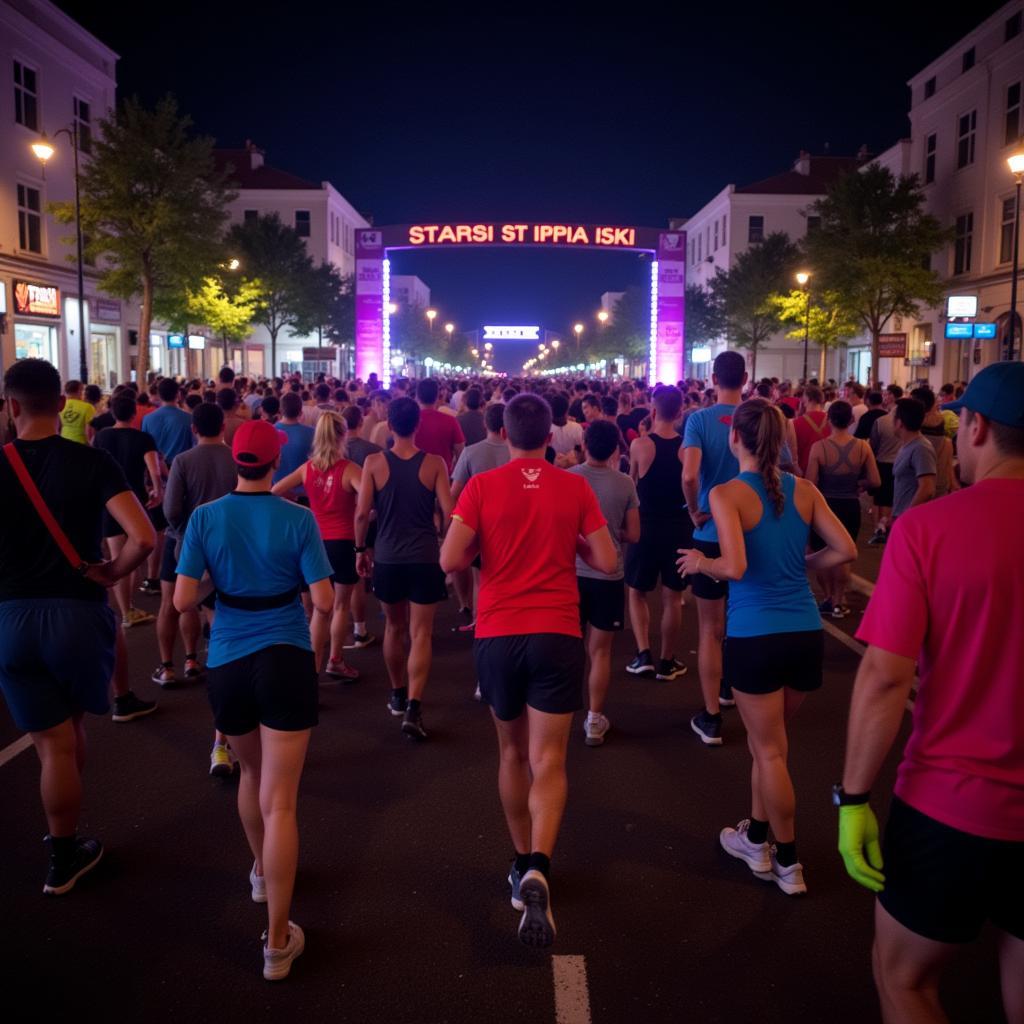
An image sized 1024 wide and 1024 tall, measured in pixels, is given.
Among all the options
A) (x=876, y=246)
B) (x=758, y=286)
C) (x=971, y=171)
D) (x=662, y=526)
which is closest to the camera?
(x=662, y=526)

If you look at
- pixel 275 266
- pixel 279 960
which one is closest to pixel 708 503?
pixel 279 960

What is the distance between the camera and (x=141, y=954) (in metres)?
3.81

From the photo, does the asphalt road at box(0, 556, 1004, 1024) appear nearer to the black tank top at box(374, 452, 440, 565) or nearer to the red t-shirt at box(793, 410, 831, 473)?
the black tank top at box(374, 452, 440, 565)

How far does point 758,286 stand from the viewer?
53.1m

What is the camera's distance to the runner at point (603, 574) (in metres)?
6.09

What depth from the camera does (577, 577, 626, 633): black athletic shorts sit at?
6.16 meters

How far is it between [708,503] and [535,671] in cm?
257

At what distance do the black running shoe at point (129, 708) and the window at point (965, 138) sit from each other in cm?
4087

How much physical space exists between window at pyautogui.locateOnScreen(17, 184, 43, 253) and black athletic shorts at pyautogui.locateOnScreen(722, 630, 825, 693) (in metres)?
34.8

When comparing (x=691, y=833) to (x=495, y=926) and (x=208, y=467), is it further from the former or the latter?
(x=208, y=467)

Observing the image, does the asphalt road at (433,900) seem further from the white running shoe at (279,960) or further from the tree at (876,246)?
the tree at (876,246)

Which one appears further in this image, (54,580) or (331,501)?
(331,501)

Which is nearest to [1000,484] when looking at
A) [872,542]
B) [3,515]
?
[3,515]

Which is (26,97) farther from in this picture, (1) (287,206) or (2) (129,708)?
(1) (287,206)
